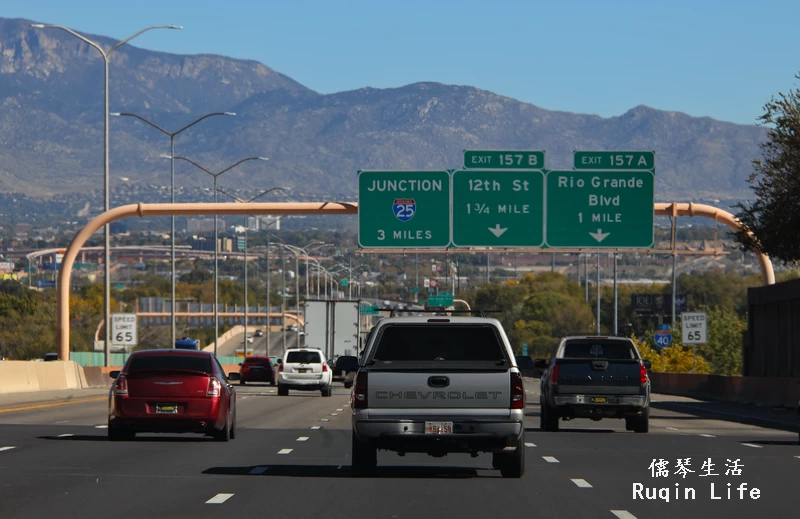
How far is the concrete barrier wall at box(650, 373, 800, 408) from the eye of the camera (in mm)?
41594

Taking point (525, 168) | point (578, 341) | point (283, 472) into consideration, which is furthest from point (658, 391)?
point (283, 472)

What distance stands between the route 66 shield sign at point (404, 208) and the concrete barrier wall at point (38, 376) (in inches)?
476

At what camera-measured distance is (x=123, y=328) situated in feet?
177

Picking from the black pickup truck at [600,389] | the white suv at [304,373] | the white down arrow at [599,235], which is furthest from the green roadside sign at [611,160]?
the black pickup truck at [600,389]

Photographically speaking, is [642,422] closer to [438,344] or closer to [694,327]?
[438,344]

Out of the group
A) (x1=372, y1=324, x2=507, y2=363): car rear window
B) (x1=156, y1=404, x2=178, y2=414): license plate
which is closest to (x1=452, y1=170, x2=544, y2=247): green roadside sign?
(x1=156, y1=404, x2=178, y2=414): license plate

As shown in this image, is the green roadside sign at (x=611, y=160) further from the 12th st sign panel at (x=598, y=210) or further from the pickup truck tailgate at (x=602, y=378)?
the pickup truck tailgate at (x=602, y=378)

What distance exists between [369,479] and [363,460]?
44cm

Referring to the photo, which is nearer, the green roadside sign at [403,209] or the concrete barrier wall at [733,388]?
the concrete barrier wall at [733,388]

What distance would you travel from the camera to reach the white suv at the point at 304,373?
5262 centimetres

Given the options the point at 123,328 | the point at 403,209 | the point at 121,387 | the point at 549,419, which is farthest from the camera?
the point at 123,328

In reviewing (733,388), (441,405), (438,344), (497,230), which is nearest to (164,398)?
(438,344)

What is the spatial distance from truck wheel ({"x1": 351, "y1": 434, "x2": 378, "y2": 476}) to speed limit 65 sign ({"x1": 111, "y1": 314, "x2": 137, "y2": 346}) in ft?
118

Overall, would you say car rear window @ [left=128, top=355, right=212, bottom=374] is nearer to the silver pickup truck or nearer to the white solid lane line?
the silver pickup truck
